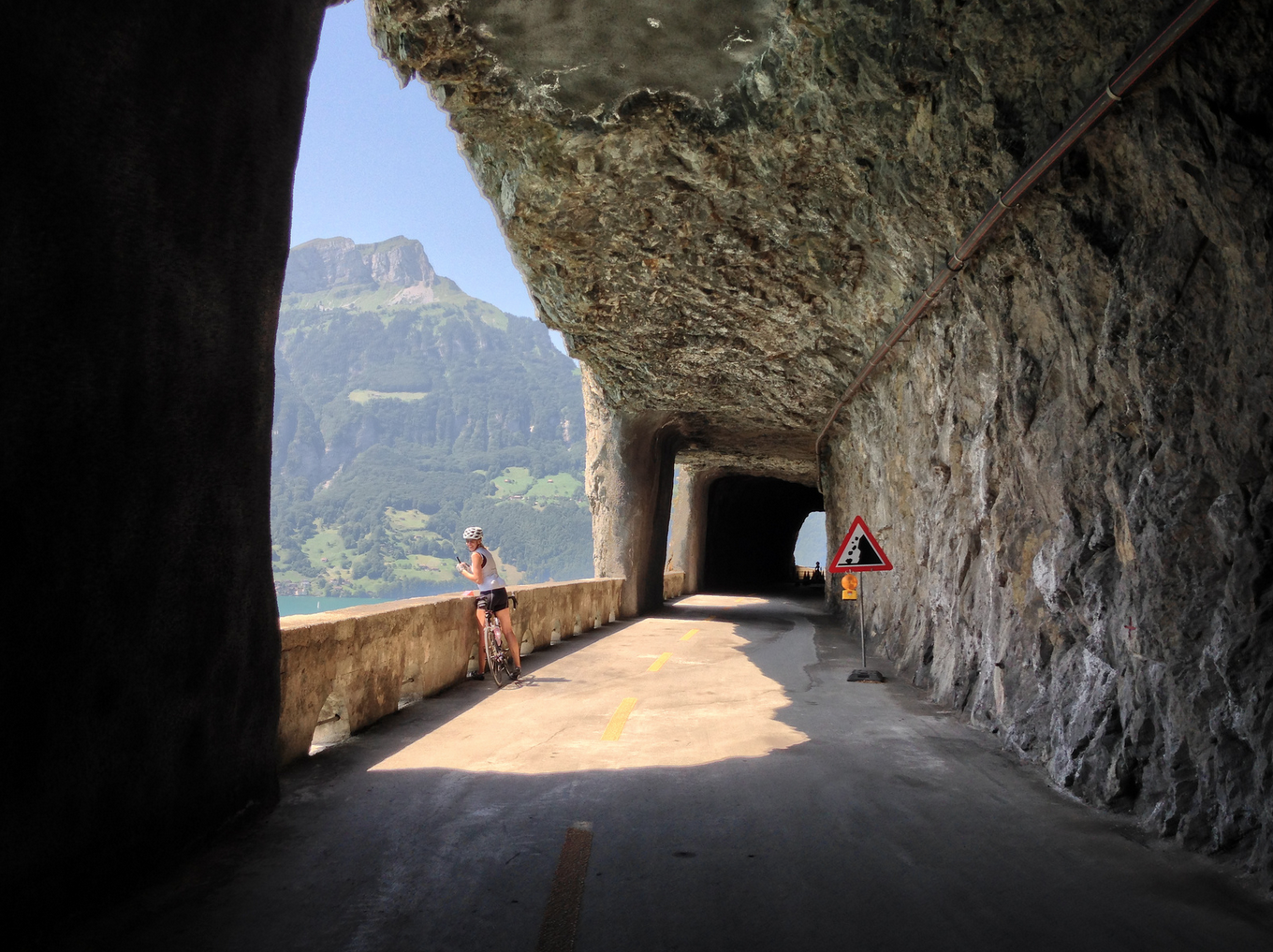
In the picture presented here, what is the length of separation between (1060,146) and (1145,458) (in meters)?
2.07

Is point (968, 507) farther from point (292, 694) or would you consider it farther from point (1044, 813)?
point (292, 694)


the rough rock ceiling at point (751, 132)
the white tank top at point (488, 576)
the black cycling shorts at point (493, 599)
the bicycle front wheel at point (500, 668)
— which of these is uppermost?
the rough rock ceiling at point (751, 132)

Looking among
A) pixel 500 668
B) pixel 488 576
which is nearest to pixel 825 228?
pixel 488 576

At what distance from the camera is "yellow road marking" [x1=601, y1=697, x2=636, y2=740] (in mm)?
7672

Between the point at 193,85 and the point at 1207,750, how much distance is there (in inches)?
Result: 249

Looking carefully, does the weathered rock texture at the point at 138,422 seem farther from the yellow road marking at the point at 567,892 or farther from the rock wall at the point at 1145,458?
the rock wall at the point at 1145,458

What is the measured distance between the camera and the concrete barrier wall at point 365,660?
6.56 m

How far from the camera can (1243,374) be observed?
4.39 metres

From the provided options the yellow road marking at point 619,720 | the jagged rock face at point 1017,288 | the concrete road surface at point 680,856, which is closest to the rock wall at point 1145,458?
the jagged rock face at point 1017,288

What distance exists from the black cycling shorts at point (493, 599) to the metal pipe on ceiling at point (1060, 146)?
591cm

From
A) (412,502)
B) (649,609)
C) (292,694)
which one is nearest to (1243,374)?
(292,694)

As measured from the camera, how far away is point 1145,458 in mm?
5391

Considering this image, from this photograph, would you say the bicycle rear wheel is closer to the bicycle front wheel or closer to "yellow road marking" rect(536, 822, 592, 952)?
the bicycle front wheel

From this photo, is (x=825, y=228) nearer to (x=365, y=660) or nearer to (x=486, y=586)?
(x=486, y=586)
